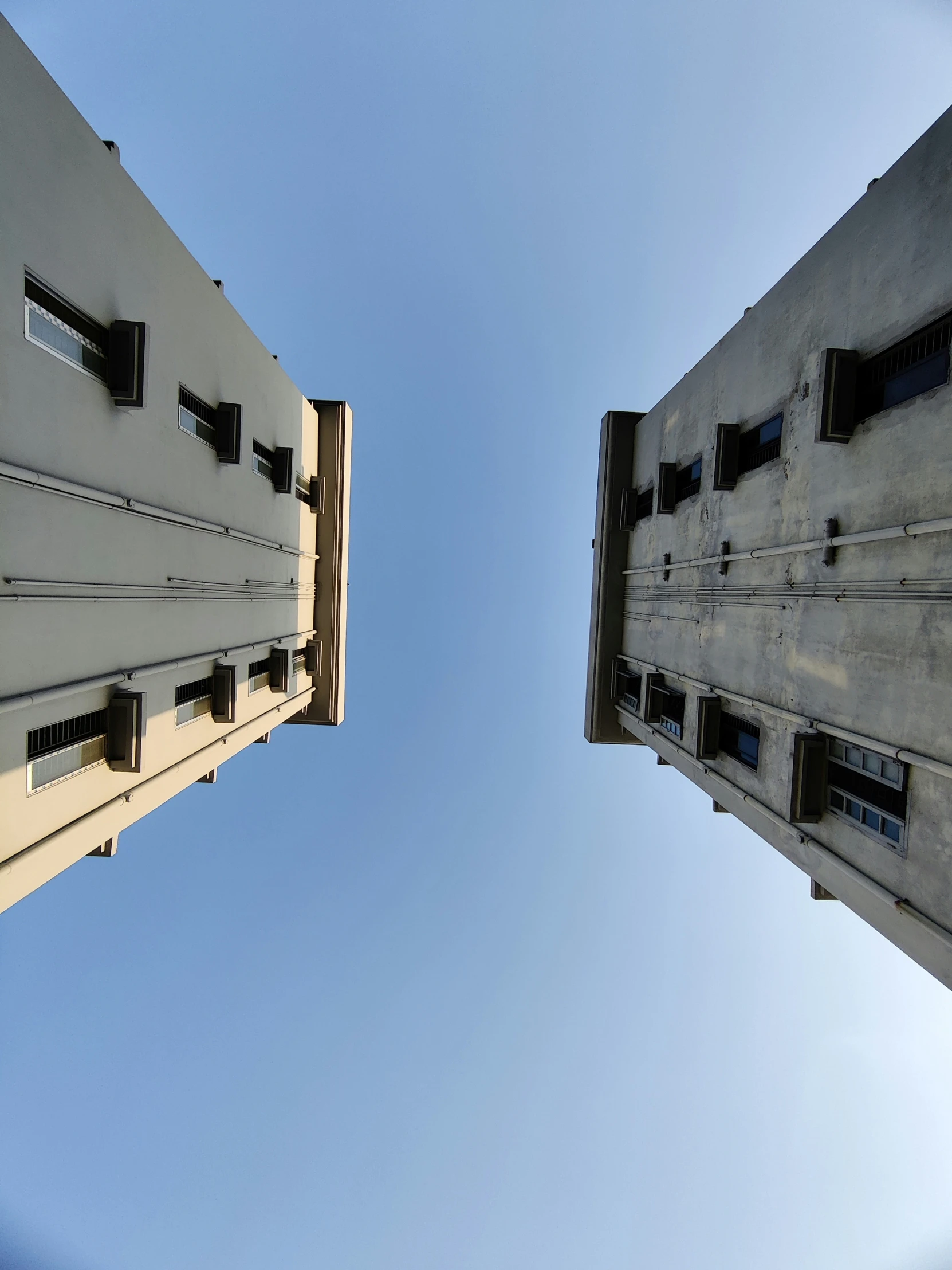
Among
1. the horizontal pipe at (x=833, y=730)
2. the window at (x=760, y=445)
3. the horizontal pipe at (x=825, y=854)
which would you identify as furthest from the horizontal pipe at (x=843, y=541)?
the horizontal pipe at (x=825, y=854)

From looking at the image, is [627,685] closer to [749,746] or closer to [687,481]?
[687,481]

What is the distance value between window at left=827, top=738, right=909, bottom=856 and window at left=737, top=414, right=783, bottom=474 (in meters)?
8.45

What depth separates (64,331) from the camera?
37.1 feet

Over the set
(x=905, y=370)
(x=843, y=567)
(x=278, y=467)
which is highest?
(x=278, y=467)

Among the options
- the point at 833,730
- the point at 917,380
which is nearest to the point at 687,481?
the point at 917,380

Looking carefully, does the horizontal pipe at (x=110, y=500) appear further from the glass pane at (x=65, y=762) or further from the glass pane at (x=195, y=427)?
the glass pane at (x=65, y=762)

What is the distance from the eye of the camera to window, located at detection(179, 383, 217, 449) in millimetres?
16359

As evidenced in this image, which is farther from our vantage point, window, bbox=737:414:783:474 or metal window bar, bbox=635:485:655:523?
Result: metal window bar, bbox=635:485:655:523

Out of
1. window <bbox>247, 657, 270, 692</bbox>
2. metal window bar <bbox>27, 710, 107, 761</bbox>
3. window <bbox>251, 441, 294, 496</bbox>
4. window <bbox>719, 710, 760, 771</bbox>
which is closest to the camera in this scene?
metal window bar <bbox>27, 710, 107, 761</bbox>

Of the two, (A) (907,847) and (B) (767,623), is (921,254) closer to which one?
(B) (767,623)

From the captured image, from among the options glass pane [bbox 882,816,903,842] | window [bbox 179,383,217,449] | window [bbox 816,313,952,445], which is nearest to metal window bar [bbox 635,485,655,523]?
window [bbox 816,313,952,445]

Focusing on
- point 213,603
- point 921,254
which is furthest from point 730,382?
point 213,603

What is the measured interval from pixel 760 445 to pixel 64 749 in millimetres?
20416

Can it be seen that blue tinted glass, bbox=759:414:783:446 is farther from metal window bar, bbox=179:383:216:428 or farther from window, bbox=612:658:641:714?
metal window bar, bbox=179:383:216:428
